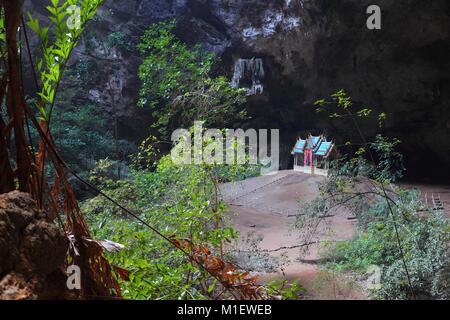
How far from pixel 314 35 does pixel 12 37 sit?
280 inches

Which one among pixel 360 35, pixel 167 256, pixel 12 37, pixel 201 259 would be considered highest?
pixel 360 35

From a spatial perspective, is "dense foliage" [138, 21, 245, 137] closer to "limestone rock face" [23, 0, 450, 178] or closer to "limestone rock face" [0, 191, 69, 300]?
"limestone rock face" [23, 0, 450, 178]

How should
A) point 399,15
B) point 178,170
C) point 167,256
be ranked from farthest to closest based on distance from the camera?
point 399,15 → point 178,170 → point 167,256

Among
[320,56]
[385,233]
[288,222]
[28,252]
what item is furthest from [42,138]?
[320,56]

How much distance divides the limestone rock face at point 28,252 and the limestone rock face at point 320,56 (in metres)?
6.91

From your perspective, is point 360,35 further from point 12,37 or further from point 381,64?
point 12,37

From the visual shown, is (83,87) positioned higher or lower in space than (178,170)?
higher

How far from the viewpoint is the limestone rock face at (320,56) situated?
7137 mm

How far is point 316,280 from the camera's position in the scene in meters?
3.73

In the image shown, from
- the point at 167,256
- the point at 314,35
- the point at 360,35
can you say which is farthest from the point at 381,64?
the point at 167,256

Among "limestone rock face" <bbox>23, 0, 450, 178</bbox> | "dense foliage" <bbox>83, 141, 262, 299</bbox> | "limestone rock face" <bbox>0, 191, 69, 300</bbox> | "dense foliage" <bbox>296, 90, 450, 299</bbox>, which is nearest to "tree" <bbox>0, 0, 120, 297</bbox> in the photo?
"limestone rock face" <bbox>0, 191, 69, 300</bbox>

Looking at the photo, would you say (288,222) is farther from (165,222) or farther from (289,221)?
(165,222)

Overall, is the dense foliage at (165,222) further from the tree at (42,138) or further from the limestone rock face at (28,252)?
the limestone rock face at (28,252)

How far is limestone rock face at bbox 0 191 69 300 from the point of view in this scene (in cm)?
78
